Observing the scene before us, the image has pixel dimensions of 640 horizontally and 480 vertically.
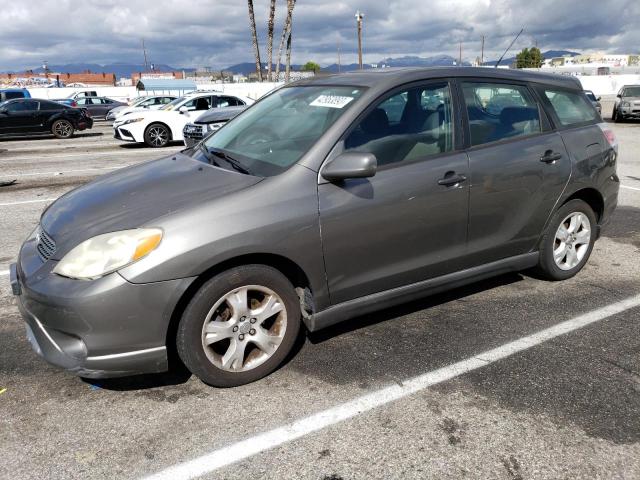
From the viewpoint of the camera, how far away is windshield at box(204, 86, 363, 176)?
→ 333cm

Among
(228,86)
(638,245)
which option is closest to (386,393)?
(638,245)

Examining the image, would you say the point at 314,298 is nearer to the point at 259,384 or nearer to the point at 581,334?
the point at 259,384

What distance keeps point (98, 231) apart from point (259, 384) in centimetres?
122

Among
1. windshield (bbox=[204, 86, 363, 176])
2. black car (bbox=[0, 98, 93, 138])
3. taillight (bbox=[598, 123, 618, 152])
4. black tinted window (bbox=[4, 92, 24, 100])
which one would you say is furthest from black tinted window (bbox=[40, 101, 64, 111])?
taillight (bbox=[598, 123, 618, 152])

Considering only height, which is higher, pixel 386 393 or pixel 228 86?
pixel 228 86

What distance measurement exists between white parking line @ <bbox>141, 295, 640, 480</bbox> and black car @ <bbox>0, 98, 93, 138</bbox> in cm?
1900

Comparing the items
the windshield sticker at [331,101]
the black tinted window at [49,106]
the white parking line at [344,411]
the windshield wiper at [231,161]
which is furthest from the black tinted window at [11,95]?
the white parking line at [344,411]

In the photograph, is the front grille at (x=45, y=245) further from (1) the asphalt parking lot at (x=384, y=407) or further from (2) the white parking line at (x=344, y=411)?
(2) the white parking line at (x=344, y=411)

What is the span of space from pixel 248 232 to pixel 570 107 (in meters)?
3.10

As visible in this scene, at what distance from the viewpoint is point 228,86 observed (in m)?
37.3

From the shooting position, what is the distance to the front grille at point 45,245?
116 inches

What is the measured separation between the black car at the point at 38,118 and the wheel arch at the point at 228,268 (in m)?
18.3

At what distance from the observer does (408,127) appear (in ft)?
11.7

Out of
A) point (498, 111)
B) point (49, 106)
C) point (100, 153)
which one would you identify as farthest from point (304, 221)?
point (49, 106)
